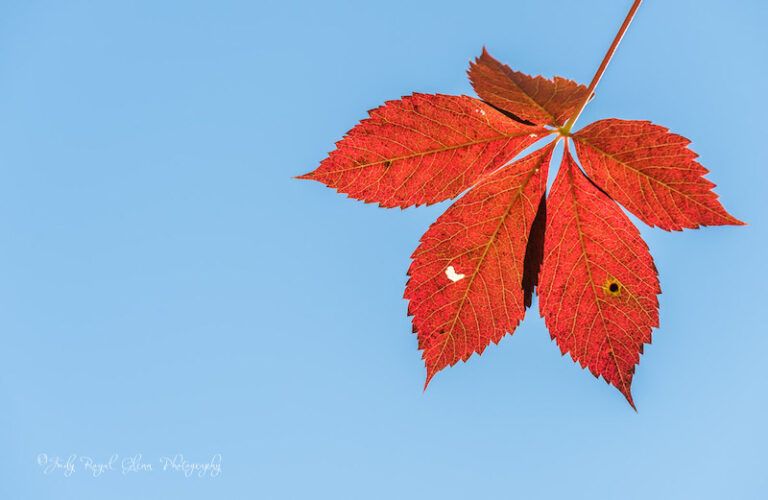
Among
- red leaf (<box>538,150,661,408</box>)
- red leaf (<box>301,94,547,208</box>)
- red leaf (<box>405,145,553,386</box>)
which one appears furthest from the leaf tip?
red leaf (<box>538,150,661,408</box>)

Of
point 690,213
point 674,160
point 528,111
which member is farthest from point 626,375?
point 528,111

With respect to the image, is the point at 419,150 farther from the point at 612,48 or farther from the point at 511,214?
the point at 612,48

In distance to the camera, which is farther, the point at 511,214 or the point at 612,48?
the point at 511,214

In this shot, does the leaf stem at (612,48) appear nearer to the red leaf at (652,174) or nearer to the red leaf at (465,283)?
the red leaf at (652,174)

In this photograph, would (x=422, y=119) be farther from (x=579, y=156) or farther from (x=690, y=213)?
(x=690, y=213)

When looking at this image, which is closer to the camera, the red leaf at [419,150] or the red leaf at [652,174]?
the red leaf at [652,174]

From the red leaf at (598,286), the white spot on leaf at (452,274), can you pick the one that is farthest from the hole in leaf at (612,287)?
the white spot on leaf at (452,274)

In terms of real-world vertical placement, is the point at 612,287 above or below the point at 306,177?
below

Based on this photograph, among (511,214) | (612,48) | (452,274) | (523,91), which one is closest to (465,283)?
(452,274)
